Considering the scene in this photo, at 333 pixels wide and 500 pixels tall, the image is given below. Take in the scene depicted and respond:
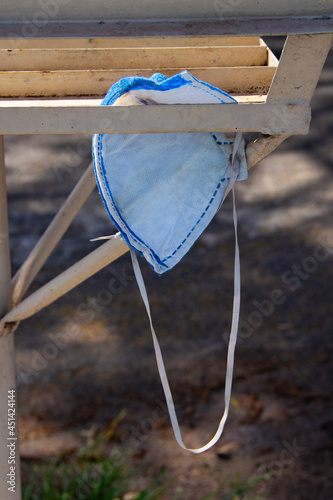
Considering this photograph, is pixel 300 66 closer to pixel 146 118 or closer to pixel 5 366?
pixel 146 118

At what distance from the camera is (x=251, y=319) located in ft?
8.36

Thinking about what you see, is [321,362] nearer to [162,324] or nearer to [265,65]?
[162,324]

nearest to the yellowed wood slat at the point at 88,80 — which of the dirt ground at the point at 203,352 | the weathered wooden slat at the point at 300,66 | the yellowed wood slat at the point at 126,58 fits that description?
Result: the yellowed wood slat at the point at 126,58

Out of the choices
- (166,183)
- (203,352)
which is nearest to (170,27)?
(166,183)

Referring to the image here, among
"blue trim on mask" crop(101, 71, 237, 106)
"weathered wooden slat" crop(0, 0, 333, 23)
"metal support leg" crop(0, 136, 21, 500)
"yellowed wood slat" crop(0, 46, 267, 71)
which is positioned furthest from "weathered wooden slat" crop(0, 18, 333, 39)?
"metal support leg" crop(0, 136, 21, 500)

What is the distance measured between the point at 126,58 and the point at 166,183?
0.23 m

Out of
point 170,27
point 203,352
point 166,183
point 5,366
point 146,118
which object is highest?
point 170,27

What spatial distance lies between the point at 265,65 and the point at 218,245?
2048 millimetres

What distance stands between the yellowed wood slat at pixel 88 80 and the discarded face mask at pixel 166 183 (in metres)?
0.08

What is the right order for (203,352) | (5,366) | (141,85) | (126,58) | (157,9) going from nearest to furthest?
(157,9)
(141,85)
(126,58)
(5,366)
(203,352)

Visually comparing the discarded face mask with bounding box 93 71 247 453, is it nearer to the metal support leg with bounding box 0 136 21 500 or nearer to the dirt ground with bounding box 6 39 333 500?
the metal support leg with bounding box 0 136 21 500

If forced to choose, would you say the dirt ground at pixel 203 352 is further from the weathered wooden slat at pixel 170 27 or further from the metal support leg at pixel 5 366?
the weathered wooden slat at pixel 170 27

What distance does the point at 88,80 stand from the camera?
0.93 m

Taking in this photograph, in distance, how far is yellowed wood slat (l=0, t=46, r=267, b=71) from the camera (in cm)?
99
